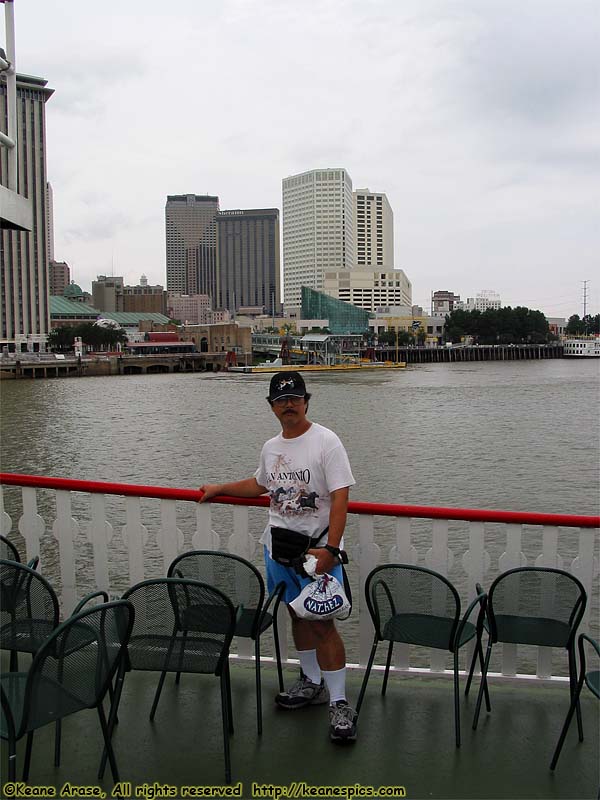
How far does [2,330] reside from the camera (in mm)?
124875

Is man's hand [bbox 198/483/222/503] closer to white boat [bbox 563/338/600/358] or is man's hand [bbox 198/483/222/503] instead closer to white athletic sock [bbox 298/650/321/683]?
white athletic sock [bbox 298/650/321/683]

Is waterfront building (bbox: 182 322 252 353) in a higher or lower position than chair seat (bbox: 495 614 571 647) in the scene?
higher

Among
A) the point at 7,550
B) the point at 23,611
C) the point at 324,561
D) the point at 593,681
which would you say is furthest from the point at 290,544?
the point at 7,550

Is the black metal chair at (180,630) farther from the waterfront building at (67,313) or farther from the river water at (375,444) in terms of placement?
the waterfront building at (67,313)

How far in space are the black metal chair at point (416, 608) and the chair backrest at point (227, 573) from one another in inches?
21.8

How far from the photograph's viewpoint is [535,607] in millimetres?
3662

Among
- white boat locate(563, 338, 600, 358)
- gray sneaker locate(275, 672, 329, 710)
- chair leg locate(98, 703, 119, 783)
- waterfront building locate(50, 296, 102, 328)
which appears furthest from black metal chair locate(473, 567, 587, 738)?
waterfront building locate(50, 296, 102, 328)

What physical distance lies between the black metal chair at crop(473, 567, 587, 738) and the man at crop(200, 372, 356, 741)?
68cm

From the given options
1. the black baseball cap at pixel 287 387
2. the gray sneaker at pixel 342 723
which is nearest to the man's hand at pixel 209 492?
the black baseball cap at pixel 287 387

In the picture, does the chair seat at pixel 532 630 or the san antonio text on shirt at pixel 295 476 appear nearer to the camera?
the san antonio text on shirt at pixel 295 476

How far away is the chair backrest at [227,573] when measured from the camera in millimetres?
3721

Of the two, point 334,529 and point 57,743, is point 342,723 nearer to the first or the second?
point 334,529

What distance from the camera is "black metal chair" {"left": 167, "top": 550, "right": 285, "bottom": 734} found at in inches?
145

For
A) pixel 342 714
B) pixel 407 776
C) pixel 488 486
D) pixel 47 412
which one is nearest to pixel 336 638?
pixel 342 714
